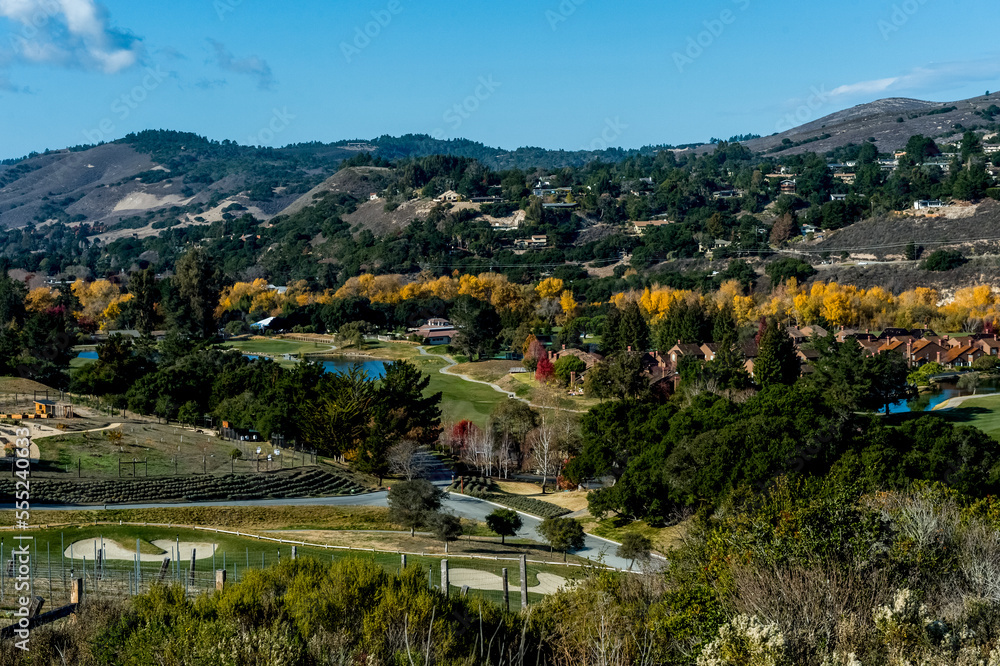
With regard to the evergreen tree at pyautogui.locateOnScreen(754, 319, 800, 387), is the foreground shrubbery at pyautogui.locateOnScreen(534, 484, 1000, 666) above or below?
above

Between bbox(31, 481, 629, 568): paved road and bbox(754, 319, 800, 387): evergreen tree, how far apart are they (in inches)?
983

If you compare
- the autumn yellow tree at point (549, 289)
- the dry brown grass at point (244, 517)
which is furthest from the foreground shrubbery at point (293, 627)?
the autumn yellow tree at point (549, 289)

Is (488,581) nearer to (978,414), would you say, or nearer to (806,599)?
(806,599)

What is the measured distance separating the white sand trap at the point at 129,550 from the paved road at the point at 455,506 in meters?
4.13

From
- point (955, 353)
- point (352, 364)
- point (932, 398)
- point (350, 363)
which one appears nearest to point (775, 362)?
point (932, 398)

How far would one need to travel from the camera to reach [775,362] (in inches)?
2339

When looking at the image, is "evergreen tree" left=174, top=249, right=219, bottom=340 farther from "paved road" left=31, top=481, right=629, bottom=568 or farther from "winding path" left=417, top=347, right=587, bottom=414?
"paved road" left=31, top=481, right=629, bottom=568

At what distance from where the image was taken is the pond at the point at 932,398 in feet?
186

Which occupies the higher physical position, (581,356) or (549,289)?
(549,289)

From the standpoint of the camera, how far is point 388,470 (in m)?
42.9

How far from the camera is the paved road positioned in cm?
3109

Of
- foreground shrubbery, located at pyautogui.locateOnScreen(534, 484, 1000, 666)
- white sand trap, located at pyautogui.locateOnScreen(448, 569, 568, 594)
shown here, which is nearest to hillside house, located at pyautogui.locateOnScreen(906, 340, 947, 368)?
white sand trap, located at pyautogui.locateOnScreen(448, 569, 568, 594)

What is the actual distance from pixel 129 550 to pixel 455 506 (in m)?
14.1

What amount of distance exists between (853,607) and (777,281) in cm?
9421
